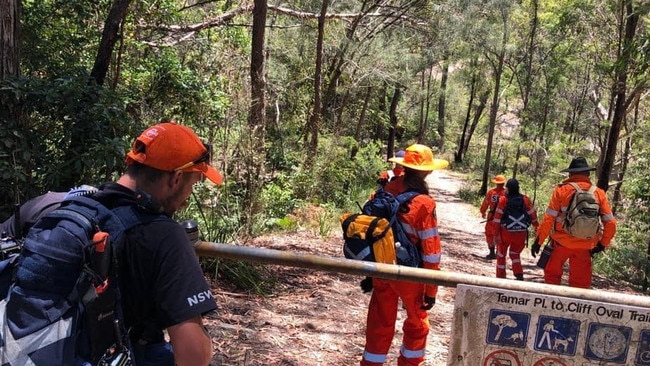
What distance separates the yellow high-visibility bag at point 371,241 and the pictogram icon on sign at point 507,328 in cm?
117

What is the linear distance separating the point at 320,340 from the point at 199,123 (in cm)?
437

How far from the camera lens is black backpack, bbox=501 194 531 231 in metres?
8.23

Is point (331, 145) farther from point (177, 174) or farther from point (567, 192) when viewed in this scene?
point (177, 174)

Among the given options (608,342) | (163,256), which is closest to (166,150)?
(163,256)

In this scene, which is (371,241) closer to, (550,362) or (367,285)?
(367,285)

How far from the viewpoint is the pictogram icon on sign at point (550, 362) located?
2473 millimetres

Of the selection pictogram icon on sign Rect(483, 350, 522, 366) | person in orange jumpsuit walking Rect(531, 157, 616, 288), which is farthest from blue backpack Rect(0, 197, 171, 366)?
person in orange jumpsuit walking Rect(531, 157, 616, 288)

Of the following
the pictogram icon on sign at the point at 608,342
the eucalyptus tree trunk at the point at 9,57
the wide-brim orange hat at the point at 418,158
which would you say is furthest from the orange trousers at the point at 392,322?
the eucalyptus tree trunk at the point at 9,57

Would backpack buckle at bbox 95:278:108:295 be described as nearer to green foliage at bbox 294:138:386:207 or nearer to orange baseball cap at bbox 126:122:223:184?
orange baseball cap at bbox 126:122:223:184

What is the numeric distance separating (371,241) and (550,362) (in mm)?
1455

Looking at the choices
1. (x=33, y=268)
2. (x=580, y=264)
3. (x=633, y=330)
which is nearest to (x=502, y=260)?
(x=580, y=264)

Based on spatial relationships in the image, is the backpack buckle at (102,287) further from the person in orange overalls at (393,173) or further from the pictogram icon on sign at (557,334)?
the person in orange overalls at (393,173)

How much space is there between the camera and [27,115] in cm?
488

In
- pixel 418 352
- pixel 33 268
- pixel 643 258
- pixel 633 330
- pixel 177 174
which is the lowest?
pixel 643 258
